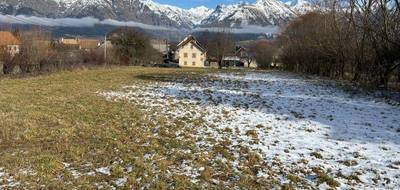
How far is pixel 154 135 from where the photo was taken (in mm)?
10258

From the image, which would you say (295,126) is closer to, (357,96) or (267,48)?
(357,96)

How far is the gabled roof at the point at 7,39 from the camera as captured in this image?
127ft

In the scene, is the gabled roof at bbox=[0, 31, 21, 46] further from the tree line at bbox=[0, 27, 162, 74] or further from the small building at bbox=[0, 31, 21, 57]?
the tree line at bbox=[0, 27, 162, 74]

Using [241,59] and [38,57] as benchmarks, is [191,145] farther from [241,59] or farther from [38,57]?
[241,59]

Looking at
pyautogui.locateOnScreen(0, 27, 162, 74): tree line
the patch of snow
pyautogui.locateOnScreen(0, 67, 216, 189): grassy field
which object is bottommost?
the patch of snow

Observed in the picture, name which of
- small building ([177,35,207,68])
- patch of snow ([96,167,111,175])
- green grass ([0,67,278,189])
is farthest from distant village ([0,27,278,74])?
patch of snow ([96,167,111,175])

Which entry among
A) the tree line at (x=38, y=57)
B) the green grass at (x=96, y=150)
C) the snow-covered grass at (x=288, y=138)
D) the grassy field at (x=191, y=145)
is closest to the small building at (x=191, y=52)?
the tree line at (x=38, y=57)

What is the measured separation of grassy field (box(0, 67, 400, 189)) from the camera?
7.07 m

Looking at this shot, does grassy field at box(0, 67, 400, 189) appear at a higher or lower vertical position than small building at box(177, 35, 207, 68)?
lower

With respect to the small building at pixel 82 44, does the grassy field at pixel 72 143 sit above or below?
below

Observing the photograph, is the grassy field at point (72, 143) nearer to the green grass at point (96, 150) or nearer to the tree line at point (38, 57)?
the green grass at point (96, 150)

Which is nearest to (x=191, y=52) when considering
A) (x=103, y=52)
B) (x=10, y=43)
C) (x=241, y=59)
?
(x=241, y=59)

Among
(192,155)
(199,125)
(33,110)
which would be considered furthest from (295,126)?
(33,110)

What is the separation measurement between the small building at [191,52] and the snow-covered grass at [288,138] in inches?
3345
